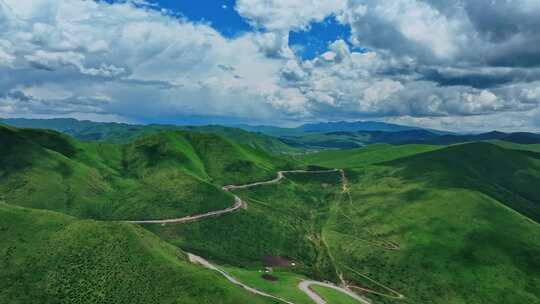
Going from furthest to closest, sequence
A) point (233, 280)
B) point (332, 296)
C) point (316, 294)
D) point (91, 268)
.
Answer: point (332, 296) → point (316, 294) → point (233, 280) → point (91, 268)

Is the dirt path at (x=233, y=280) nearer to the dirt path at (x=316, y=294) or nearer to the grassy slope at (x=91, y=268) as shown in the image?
the dirt path at (x=316, y=294)

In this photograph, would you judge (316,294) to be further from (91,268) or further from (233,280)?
(91,268)

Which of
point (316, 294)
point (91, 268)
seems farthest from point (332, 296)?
point (91, 268)

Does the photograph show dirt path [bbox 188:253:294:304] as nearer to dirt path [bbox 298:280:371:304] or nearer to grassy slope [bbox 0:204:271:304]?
dirt path [bbox 298:280:371:304]

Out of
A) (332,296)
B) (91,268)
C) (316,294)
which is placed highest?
(91,268)

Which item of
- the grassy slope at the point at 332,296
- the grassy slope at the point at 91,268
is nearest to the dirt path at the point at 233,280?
the grassy slope at the point at 91,268

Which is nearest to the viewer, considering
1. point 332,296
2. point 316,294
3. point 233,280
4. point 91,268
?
point 91,268

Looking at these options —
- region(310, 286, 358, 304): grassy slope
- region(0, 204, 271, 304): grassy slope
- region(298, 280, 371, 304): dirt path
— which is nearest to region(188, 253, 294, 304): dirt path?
region(298, 280, 371, 304): dirt path

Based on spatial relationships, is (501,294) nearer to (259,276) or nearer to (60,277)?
(259,276)

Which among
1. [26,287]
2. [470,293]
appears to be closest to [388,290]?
[470,293]
